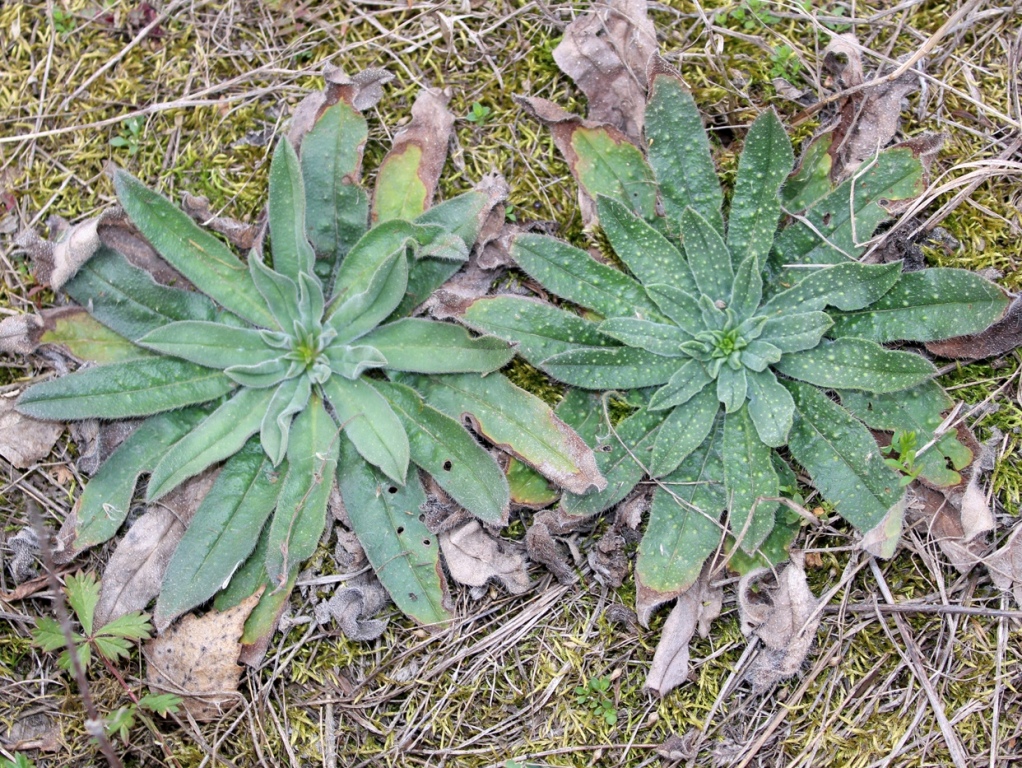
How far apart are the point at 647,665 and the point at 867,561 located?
0.82 m

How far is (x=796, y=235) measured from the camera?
2.89 meters

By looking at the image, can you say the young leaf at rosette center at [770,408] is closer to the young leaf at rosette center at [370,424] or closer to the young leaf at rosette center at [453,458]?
the young leaf at rosette center at [453,458]

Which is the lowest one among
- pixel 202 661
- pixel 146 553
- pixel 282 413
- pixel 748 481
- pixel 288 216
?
pixel 202 661

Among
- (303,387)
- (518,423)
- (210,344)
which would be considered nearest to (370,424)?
(303,387)

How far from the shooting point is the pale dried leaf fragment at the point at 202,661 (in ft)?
9.28

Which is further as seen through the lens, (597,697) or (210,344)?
(210,344)

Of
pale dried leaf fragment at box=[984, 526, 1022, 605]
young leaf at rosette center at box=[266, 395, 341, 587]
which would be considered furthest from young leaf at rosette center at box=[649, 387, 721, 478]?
young leaf at rosette center at box=[266, 395, 341, 587]

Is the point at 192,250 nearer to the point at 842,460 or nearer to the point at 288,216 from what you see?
the point at 288,216

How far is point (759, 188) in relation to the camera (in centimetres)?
284

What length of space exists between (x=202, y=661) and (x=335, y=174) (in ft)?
5.80

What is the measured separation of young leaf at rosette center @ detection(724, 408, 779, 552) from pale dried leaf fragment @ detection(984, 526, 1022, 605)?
73 cm

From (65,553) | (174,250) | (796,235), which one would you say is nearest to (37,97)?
(174,250)

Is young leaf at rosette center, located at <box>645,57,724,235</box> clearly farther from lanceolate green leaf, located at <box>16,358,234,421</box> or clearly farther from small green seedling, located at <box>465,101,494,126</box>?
lanceolate green leaf, located at <box>16,358,234,421</box>

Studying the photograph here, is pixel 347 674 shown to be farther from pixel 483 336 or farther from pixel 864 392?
pixel 864 392
